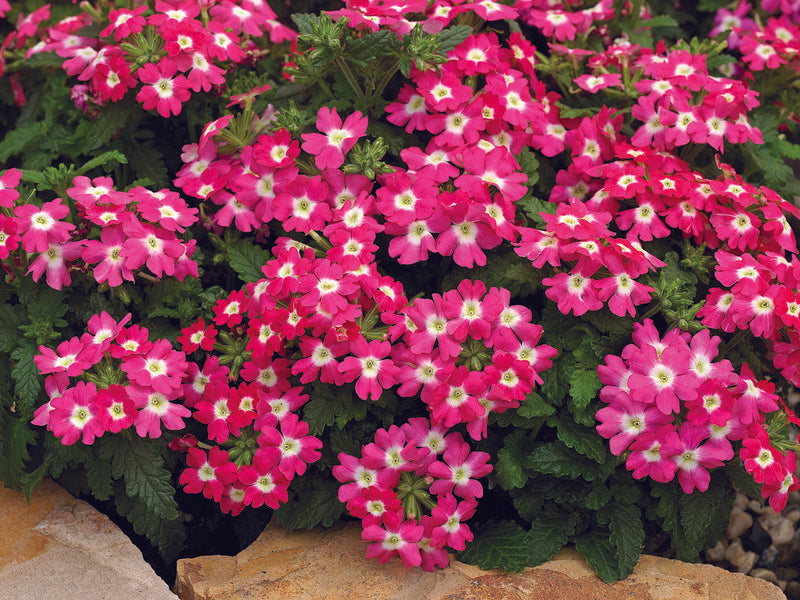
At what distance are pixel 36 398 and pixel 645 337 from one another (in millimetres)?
1859

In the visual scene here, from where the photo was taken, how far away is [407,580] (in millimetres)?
2338

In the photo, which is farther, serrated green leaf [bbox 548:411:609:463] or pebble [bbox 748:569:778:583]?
pebble [bbox 748:569:778:583]

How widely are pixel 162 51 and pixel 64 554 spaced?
5.61 feet

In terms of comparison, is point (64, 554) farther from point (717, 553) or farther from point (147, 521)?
point (717, 553)

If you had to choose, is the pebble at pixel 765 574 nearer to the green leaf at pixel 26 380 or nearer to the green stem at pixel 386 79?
the green stem at pixel 386 79

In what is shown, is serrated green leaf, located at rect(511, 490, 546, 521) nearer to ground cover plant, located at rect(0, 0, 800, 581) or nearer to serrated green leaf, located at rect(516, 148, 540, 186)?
ground cover plant, located at rect(0, 0, 800, 581)

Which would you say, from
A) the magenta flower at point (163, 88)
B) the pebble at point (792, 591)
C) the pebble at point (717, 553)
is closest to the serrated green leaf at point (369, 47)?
the magenta flower at point (163, 88)

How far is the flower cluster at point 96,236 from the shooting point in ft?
7.93

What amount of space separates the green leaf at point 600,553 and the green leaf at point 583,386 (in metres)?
0.45

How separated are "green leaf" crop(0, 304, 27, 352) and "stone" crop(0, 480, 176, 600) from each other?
1.68ft

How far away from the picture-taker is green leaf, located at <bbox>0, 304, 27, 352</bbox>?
248 centimetres

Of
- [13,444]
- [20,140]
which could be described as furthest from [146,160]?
[13,444]

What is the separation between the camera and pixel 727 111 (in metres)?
2.83

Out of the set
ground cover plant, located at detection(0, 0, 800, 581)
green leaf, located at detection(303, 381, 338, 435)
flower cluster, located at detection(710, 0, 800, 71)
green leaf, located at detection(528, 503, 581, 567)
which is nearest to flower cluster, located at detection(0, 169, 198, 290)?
ground cover plant, located at detection(0, 0, 800, 581)
